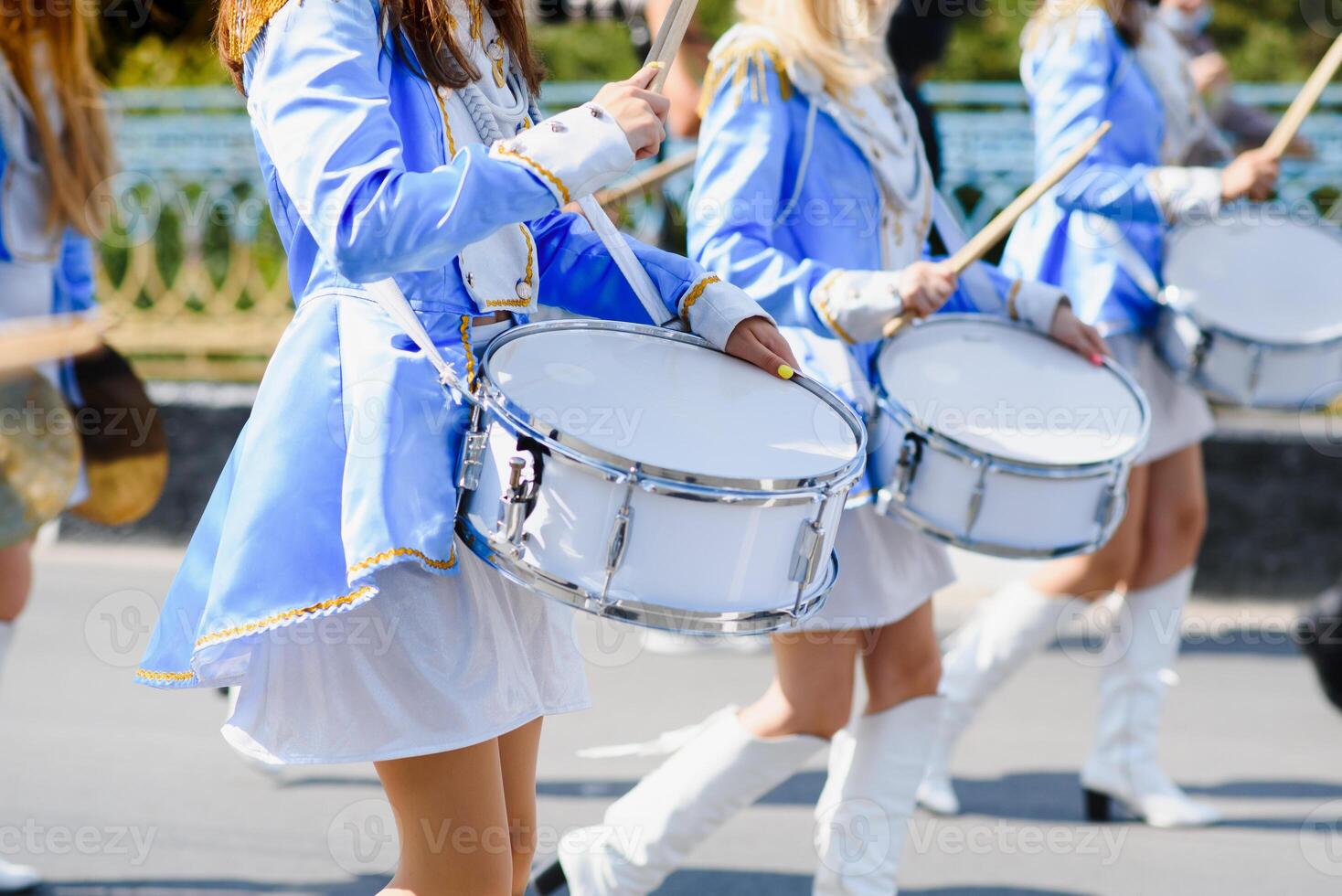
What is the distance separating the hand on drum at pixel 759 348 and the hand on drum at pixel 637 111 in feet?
0.95

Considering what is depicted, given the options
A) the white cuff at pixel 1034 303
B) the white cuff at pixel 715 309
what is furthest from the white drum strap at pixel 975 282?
the white cuff at pixel 715 309

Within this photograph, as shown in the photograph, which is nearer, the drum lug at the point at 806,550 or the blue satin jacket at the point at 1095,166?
the drum lug at the point at 806,550

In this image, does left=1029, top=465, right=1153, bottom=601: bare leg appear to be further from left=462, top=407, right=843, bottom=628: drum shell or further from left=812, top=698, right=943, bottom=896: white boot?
left=462, top=407, right=843, bottom=628: drum shell

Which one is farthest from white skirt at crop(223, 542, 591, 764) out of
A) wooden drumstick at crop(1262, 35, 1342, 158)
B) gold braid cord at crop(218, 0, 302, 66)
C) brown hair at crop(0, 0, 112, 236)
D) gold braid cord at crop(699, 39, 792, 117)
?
wooden drumstick at crop(1262, 35, 1342, 158)

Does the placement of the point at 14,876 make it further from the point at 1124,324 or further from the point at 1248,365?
the point at 1248,365

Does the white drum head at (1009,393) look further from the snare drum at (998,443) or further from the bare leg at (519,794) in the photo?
the bare leg at (519,794)

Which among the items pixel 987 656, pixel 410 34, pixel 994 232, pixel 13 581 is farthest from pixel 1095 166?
pixel 13 581

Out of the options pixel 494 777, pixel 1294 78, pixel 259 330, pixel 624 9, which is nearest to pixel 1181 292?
pixel 494 777

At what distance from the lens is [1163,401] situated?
3.68 m

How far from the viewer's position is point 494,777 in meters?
1.90

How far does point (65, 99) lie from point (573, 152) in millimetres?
2099

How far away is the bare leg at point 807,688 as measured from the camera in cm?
272

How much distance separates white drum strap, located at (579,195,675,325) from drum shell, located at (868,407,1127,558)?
0.58 m

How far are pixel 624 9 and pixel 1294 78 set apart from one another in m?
3.98
